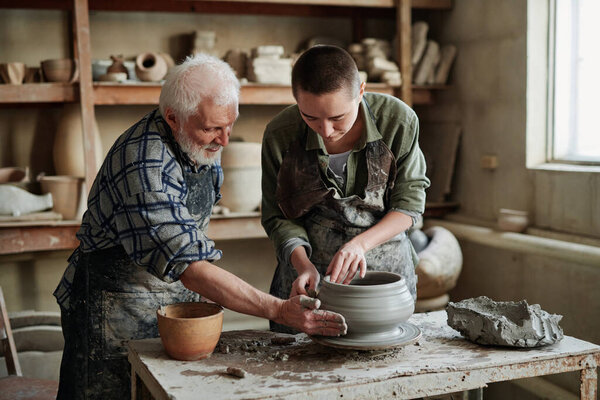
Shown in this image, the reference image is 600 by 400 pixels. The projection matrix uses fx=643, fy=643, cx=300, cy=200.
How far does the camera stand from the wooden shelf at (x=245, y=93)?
14.0 ft

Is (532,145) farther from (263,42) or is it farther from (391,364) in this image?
(391,364)

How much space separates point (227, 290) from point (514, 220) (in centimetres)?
274

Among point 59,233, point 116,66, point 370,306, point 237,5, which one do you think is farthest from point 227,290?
point 237,5

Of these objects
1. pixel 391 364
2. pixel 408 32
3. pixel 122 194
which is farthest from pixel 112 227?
pixel 408 32

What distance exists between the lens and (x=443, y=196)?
4.99m

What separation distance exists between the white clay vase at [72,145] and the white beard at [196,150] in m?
2.47

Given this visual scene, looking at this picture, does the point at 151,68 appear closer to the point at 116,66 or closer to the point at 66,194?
the point at 116,66

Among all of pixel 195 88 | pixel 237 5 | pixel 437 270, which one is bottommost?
pixel 437 270

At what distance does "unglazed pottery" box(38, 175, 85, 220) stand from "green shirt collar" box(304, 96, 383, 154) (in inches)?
93.5

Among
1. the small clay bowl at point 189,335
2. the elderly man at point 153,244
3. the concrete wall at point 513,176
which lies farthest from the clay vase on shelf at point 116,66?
the small clay bowl at point 189,335

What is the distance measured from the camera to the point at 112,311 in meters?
2.19

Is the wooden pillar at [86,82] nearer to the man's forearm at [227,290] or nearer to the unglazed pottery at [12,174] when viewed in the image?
the unglazed pottery at [12,174]

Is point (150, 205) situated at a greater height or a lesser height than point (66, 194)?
greater

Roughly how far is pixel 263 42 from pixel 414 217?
315 cm
